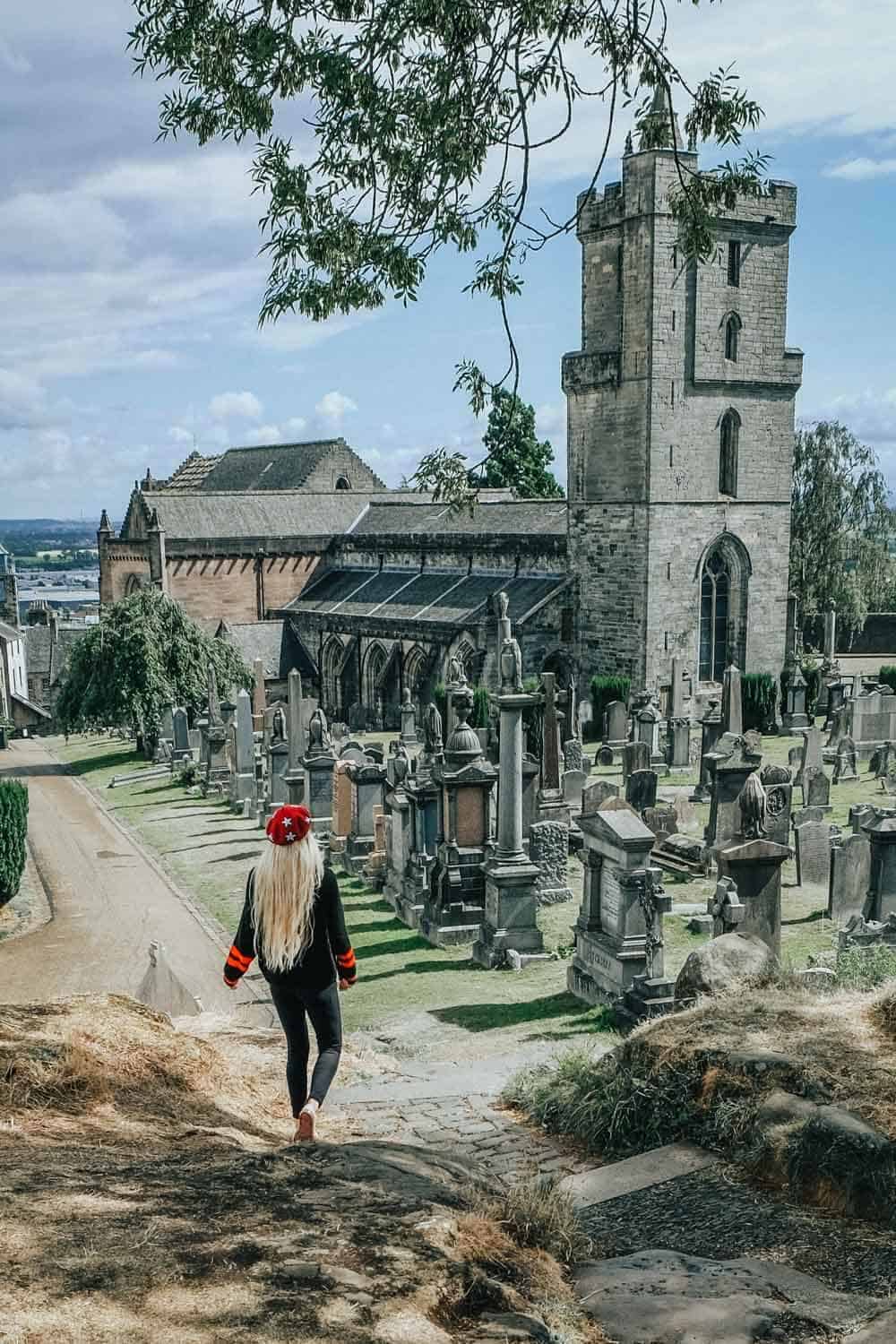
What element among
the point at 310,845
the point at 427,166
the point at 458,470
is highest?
the point at 427,166

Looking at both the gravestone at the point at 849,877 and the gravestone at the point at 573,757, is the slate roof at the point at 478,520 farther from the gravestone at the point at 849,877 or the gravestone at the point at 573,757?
the gravestone at the point at 849,877

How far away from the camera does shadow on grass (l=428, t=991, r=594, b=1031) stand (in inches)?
434

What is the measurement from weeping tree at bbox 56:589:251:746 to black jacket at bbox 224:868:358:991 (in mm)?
23769

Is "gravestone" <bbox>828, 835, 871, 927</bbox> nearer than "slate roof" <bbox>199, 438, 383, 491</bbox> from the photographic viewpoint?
Yes

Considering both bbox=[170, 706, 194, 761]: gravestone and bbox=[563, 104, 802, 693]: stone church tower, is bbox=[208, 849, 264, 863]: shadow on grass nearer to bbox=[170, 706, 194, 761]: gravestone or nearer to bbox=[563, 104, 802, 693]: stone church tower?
bbox=[170, 706, 194, 761]: gravestone

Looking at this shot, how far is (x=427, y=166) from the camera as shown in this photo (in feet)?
27.6

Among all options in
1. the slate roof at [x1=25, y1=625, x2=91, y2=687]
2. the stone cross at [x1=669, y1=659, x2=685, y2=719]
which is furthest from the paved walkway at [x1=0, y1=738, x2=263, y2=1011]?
the slate roof at [x1=25, y1=625, x2=91, y2=687]

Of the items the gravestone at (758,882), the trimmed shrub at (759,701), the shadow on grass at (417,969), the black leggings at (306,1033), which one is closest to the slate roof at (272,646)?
the trimmed shrub at (759,701)

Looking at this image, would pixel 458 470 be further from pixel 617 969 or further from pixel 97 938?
pixel 97 938

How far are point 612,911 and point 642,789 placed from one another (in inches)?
331

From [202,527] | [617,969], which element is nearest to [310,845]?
[617,969]

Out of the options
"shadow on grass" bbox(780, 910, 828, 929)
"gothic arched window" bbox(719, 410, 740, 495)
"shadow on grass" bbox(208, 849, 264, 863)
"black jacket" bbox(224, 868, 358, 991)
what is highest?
"gothic arched window" bbox(719, 410, 740, 495)

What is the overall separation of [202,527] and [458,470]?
37.4m

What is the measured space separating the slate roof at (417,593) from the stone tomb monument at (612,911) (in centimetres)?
2229
